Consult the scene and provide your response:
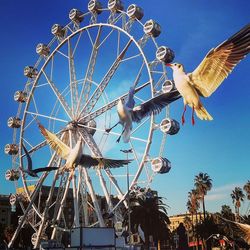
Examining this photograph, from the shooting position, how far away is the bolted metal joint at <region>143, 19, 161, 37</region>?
30672mm

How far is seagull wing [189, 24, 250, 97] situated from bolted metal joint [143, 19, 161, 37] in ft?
75.3

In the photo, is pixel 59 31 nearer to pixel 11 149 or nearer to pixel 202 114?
pixel 11 149

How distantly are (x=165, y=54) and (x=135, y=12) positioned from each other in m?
6.02

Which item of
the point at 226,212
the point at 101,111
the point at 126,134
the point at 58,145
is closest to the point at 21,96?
the point at 101,111

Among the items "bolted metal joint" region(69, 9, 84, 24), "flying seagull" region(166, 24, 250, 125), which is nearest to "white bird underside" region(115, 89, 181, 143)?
"flying seagull" region(166, 24, 250, 125)

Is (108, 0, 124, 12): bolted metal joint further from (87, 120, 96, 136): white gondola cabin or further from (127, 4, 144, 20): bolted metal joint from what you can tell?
(87, 120, 96, 136): white gondola cabin

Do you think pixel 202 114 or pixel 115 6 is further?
pixel 115 6

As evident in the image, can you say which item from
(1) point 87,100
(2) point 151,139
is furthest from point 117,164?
(1) point 87,100

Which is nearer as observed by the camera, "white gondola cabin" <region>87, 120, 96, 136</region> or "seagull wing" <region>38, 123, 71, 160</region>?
"seagull wing" <region>38, 123, 71, 160</region>

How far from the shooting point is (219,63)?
797cm

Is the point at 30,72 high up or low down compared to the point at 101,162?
up

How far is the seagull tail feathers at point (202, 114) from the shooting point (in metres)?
7.93

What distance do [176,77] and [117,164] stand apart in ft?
52.8

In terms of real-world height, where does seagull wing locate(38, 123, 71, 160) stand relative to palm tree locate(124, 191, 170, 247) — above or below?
above
